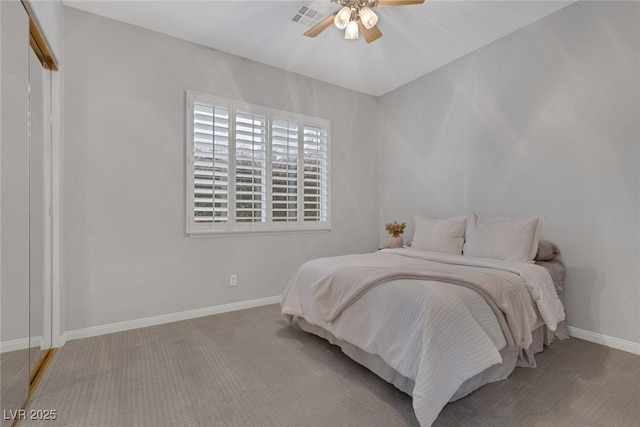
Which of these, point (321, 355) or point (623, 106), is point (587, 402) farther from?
point (623, 106)

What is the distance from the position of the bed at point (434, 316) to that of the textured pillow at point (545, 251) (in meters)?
0.09

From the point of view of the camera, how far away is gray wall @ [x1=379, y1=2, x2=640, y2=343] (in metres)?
2.48

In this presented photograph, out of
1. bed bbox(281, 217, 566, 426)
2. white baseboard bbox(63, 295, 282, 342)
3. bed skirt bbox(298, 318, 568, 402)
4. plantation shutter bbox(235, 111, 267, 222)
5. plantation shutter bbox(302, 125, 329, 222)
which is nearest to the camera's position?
bed bbox(281, 217, 566, 426)

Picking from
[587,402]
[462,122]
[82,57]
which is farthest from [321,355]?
[82,57]

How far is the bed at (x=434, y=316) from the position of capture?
1.56 m

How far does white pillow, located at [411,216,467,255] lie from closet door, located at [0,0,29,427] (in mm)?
3254

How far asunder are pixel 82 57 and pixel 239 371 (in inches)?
118

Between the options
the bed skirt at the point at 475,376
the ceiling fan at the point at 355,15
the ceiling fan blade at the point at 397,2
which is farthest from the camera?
the ceiling fan at the point at 355,15

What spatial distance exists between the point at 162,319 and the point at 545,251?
11.9 feet

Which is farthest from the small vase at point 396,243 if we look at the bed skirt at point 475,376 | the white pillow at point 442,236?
the bed skirt at point 475,376

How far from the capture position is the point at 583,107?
107 inches

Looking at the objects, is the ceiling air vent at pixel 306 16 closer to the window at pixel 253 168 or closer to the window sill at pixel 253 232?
the window at pixel 253 168

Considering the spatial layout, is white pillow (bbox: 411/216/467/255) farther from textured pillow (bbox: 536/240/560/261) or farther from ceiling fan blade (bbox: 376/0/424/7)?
ceiling fan blade (bbox: 376/0/424/7)

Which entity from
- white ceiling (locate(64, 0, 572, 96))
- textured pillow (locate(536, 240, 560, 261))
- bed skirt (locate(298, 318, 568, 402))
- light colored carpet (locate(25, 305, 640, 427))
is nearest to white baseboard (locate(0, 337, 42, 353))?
light colored carpet (locate(25, 305, 640, 427))
